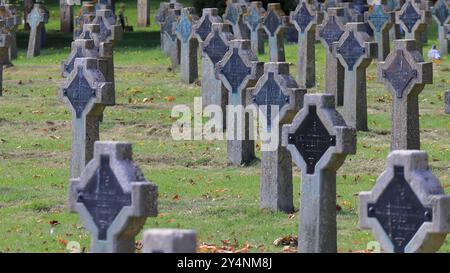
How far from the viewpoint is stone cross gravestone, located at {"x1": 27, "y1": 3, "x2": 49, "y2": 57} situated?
130ft

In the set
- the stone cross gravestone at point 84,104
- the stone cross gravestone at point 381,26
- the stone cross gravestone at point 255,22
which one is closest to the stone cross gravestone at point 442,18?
the stone cross gravestone at point 381,26

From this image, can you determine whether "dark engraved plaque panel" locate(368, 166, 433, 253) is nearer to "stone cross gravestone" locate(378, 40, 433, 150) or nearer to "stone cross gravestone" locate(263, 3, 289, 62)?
"stone cross gravestone" locate(378, 40, 433, 150)

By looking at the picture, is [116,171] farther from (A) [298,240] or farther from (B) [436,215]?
(A) [298,240]

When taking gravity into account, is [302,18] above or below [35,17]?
above

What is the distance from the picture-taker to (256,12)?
121 ft

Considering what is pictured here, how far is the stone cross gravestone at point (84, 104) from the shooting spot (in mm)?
18203

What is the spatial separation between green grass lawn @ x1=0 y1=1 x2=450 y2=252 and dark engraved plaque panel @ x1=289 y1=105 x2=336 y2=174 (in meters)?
1.26

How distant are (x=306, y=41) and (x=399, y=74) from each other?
1127 cm

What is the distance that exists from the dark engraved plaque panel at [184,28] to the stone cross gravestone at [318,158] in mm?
17272

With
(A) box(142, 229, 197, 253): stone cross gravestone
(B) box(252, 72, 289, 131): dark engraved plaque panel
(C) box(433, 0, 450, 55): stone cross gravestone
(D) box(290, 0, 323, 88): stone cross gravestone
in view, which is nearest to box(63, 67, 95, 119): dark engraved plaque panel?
(B) box(252, 72, 289, 131): dark engraved plaque panel

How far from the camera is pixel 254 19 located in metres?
37.2

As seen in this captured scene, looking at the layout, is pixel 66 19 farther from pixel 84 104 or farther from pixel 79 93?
pixel 84 104

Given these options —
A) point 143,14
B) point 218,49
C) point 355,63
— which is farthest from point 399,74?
point 143,14
